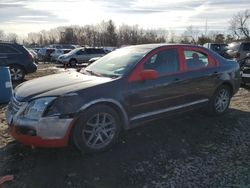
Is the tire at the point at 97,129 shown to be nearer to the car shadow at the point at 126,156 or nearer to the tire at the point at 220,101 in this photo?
the car shadow at the point at 126,156

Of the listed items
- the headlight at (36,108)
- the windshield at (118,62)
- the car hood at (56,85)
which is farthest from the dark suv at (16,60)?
the headlight at (36,108)

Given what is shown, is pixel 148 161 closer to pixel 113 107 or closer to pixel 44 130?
pixel 113 107

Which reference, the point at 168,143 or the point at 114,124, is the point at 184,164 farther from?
the point at 114,124

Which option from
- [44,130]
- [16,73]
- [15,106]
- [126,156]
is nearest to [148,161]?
[126,156]

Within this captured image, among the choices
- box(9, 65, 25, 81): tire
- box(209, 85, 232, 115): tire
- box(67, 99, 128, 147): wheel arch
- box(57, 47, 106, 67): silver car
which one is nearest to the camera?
box(67, 99, 128, 147): wheel arch

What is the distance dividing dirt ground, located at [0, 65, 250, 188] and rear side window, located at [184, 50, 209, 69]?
1151 mm

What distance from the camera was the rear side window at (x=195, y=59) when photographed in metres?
5.90

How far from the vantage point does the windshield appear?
5.10 metres

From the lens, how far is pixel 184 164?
435 centimetres

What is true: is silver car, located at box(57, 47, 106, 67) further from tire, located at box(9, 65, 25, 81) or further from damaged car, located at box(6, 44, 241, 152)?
damaged car, located at box(6, 44, 241, 152)

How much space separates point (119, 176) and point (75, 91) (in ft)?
4.28

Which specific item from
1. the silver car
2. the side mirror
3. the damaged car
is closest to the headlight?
the damaged car

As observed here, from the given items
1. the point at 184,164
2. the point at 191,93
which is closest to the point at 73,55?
the point at 191,93

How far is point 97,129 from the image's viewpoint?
461cm
